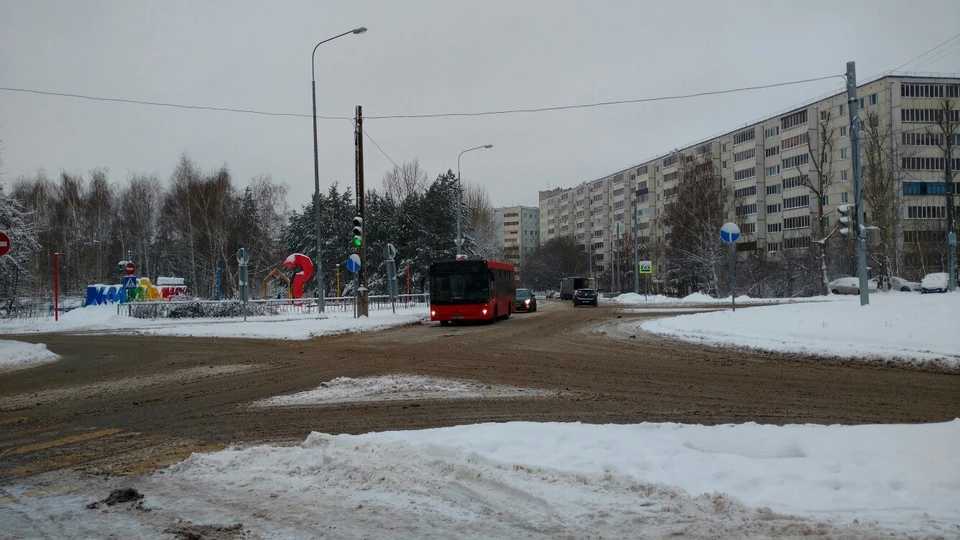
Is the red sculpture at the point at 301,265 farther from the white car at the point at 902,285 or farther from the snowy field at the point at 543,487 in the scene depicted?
the white car at the point at 902,285

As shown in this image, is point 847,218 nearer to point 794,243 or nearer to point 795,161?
point 794,243

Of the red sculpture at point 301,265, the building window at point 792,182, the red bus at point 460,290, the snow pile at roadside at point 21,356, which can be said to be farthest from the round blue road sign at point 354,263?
the building window at point 792,182

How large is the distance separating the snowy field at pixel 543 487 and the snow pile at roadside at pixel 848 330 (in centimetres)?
861

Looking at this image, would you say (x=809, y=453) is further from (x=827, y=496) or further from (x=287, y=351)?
(x=287, y=351)

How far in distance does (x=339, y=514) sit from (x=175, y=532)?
1.05m

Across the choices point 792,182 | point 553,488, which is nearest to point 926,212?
point 792,182

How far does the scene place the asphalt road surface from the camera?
750cm

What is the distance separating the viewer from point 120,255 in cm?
7181

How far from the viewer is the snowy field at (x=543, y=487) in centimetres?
438

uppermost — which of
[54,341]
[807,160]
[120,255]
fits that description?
[807,160]

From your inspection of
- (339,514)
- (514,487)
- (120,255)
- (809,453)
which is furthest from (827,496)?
(120,255)

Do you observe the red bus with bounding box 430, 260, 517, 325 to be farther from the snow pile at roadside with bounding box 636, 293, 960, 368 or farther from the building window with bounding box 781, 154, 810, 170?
the building window with bounding box 781, 154, 810, 170

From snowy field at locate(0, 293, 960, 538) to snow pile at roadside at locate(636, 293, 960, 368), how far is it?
861 centimetres

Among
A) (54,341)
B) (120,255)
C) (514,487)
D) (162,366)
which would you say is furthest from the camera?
(120,255)
